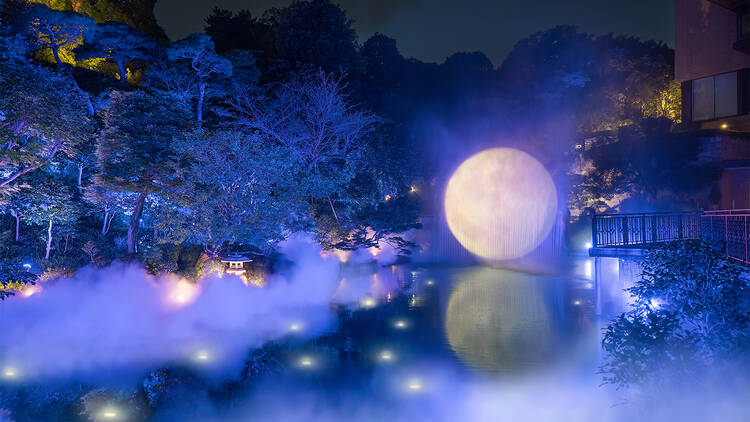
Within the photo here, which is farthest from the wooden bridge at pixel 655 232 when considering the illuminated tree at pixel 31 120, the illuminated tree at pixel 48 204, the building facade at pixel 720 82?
the illuminated tree at pixel 48 204

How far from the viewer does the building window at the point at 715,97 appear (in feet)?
70.6

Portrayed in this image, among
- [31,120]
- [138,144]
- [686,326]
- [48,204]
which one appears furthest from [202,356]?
[686,326]

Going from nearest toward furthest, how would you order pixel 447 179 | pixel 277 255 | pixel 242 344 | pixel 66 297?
pixel 242 344
pixel 66 297
pixel 277 255
pixel 447 179

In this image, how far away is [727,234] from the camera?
10305 mm

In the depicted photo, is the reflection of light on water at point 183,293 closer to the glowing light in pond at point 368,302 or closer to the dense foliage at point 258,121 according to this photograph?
the dense foliage at point 258,121

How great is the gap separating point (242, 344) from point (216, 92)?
47.0 feet

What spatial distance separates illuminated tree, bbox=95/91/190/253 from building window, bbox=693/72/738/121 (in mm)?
23167

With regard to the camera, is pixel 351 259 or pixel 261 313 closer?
pixel 261 313

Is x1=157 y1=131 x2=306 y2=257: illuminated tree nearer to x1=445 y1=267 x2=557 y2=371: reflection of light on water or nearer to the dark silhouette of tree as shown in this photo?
x1=445 y1=267 x2=557 y2=371: reflection of light on water

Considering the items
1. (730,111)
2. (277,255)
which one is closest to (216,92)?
(277,255)

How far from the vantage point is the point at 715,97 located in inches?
878

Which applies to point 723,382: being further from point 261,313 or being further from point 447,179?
point 447,179

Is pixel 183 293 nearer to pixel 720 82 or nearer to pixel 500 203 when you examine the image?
pixel 500 203

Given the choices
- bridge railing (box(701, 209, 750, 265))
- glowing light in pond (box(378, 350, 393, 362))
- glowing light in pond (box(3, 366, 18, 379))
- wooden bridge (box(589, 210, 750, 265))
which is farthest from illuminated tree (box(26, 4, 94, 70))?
bridge railing (box(701, 209, 750, 265))
